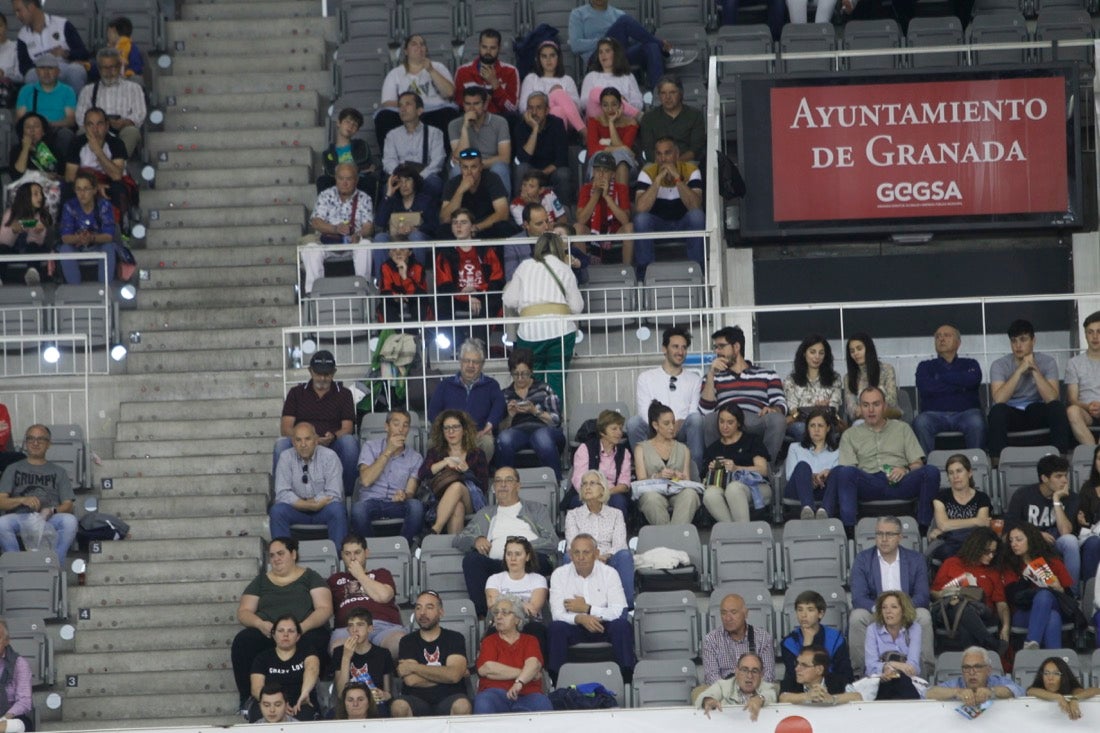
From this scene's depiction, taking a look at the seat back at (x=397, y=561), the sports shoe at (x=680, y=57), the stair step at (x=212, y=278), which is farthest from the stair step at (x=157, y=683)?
the sports shoe at (x=680, y=57)

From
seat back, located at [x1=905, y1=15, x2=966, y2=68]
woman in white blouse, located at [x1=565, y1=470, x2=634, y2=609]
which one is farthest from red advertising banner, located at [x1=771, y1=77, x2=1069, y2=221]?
woman in white blouse, located at [x1=565, y1=470, x2=634, y2=609]

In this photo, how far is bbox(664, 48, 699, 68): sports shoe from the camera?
19625 mm

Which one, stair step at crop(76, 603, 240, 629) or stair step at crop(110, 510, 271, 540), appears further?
stair step at crop(110, 510, 271, 540)

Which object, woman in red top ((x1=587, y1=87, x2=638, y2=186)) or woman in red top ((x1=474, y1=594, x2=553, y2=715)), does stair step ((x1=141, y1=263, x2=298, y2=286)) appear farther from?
woman in red top ((x1=474, y1=594, x2=553, y2=715))

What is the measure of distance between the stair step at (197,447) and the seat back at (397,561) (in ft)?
6.13

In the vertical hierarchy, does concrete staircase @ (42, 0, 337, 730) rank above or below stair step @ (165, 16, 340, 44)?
below

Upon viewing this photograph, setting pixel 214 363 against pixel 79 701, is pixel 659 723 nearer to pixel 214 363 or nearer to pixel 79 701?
pixel 79 701

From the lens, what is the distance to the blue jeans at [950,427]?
1575 centimetres

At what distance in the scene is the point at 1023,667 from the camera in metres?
13.5

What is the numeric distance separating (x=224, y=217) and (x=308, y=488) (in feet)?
13.2

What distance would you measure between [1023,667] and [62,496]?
6505 millimetres

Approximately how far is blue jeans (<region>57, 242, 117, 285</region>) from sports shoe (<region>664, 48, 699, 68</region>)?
5085 millimetres

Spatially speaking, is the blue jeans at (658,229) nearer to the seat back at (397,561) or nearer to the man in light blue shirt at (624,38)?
the man in light blue shirt at (624,38)

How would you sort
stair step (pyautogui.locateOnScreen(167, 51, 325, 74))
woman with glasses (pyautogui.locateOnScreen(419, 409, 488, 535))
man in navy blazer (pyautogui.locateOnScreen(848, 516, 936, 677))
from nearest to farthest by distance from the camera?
man in navy blazer (pyautogui.locateOnScreen(848, 516, 936, 677)) < woman with glasses (pyautogui.locateOnScreen(419, 409, 488, 535)) < stair step (pyautogui.locateOnScreen(167, 51, 325, 74))
